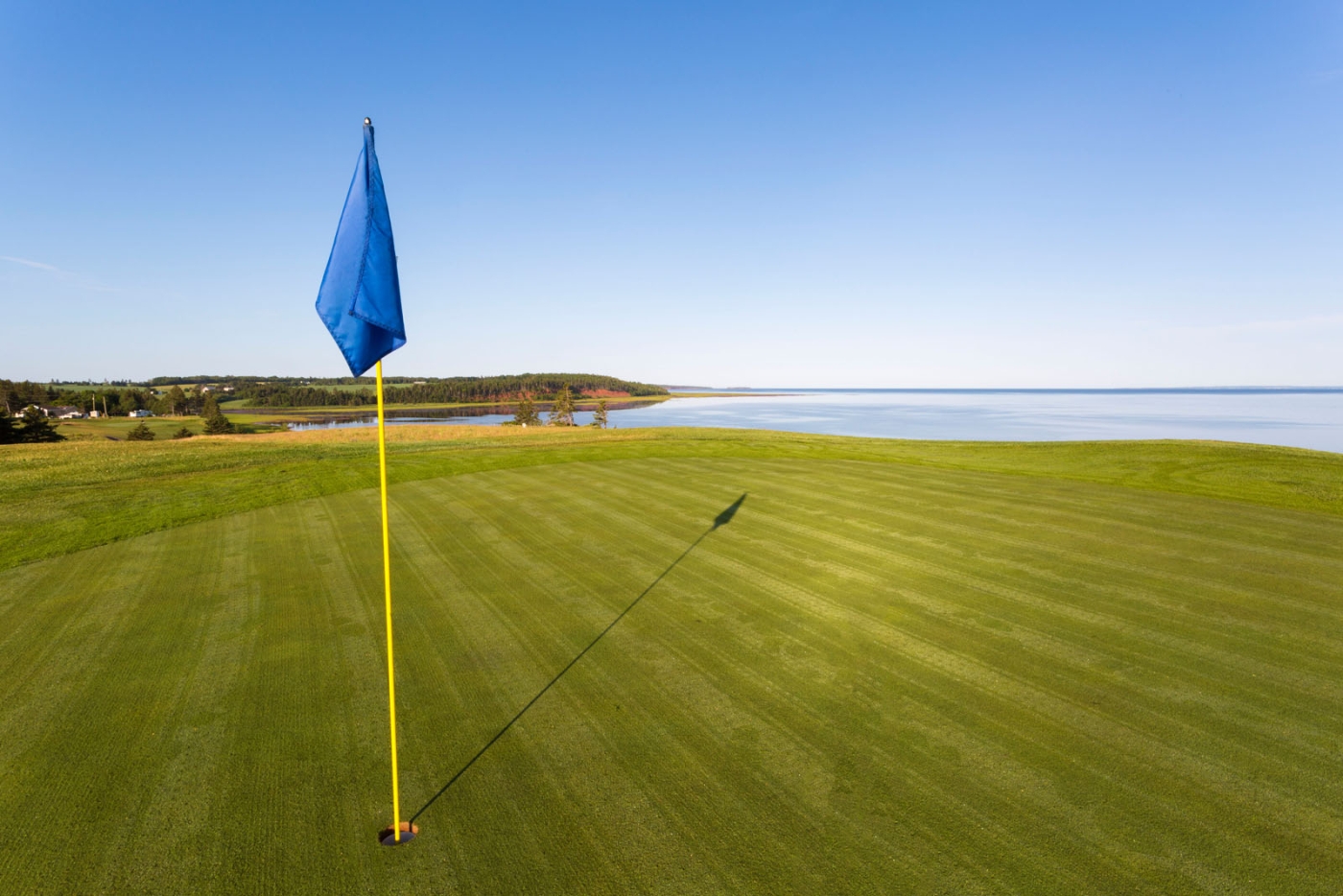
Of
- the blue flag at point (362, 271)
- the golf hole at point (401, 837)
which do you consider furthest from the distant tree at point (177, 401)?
the golf hole at point (401, 837)

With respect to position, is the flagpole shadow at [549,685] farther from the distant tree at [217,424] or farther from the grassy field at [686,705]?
the distant tree at [217,424]

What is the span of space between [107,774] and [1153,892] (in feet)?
30.6

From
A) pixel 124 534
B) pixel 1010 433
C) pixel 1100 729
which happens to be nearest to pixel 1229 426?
pixel 1010 433

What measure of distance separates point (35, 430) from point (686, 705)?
8392cm

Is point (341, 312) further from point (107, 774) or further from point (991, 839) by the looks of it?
point (991, 839)

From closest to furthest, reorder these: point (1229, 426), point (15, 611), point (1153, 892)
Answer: point (1153, 892)
point (15, 611)
point (1229, 426)

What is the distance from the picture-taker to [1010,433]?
6450 centimetres

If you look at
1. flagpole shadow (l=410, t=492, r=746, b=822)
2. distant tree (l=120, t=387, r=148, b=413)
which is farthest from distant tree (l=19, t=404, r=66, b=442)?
distant tree (l=120, t=387, r=148, b=413)

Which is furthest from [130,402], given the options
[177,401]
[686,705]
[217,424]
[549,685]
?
[686,705]

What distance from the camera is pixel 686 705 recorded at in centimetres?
674

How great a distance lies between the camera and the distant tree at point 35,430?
183ft

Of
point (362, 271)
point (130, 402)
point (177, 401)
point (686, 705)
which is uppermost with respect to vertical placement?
point (177, 401)

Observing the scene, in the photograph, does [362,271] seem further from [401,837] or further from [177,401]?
[177,401]

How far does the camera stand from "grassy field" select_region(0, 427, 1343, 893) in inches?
179
